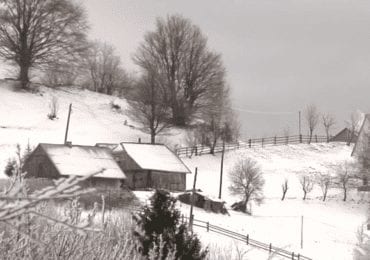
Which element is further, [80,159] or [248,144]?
[248,144]

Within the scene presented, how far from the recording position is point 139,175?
169 ft

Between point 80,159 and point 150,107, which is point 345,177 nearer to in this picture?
point 150,107

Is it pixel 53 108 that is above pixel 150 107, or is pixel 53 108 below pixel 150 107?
below

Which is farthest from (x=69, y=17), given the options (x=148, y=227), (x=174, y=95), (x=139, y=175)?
(x=148, y=227)

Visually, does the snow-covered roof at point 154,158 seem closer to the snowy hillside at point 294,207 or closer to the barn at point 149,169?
the barn at point 149,169

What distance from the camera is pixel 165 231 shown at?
21609 millimetres

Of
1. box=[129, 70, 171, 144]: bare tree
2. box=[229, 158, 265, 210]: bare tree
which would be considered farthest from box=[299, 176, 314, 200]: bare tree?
box=[129, 70, 171, 144]: bare tree

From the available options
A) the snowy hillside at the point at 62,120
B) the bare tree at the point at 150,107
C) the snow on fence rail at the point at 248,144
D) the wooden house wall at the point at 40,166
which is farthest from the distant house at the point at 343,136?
the wooden house wall at the point at 40,166

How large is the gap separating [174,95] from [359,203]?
85.1ft

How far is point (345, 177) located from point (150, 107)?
21.0 meters

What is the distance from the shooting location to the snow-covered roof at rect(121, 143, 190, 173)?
5171 centimetres

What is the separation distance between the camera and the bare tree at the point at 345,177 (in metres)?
57.0

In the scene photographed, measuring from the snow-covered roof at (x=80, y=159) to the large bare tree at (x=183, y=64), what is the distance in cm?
2587

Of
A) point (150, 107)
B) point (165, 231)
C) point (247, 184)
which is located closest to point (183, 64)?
point (150, 107)
